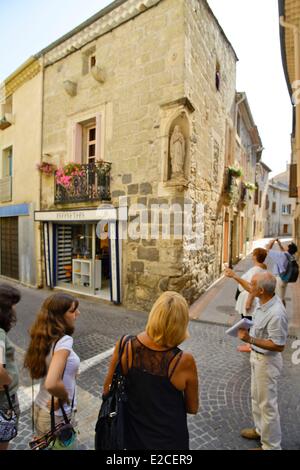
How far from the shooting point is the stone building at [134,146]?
6141 millimetres

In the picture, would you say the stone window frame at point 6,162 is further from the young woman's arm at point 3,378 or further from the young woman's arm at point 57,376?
the young woman's arm at point 57,376

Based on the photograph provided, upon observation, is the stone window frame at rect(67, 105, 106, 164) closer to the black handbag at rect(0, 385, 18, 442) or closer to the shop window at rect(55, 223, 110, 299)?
the shop window at rect(55, 223, 110, 299)

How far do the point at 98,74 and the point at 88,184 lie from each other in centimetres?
292

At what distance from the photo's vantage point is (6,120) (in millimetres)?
10516

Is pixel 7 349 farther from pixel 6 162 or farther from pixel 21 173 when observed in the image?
pixel 6 162

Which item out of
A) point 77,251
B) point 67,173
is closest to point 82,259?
point 77,251

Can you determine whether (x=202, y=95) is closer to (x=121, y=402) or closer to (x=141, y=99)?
(x=141, y=99)

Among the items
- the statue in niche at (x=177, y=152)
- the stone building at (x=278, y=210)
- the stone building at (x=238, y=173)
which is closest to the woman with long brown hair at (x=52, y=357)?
the statue in niche at (x=177, y=152)

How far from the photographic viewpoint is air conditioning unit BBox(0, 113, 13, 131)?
10.4 metres

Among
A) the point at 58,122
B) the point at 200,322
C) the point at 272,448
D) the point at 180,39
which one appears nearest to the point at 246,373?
the point at 272,448

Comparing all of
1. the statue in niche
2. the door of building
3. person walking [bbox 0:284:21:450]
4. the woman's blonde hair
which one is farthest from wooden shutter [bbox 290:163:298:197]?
the door of building

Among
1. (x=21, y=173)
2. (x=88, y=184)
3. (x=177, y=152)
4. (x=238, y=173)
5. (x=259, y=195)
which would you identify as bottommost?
(x=88, y=184)

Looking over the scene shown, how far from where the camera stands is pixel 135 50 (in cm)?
668
